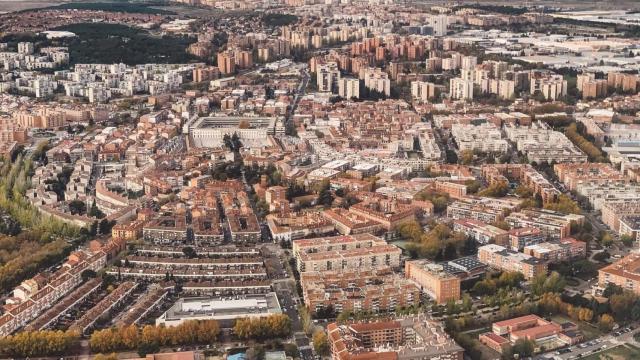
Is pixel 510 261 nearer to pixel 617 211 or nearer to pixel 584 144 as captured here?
pixel 617 211

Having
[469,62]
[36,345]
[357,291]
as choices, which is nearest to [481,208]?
[357,291]

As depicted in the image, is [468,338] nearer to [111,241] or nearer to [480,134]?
[111,241]

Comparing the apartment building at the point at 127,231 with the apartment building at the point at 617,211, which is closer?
the apartment building at the point at 127,231

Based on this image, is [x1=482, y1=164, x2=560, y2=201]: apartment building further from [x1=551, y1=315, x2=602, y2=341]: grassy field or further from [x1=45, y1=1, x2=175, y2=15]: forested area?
[x1=45, y1=1, x2=175, y2=15]: forested area

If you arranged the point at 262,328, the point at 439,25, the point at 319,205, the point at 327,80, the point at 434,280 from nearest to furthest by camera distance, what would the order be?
the point at 262,328 → the point at 434,280 → the point at 319,205 → the point at 327,80 → the point at 439,25

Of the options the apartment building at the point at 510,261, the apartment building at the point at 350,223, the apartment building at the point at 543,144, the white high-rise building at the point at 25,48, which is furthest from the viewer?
the white high-rise building at the point at 25,48

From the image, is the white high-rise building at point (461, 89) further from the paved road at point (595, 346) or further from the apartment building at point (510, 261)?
the paved road at point (595, 346)

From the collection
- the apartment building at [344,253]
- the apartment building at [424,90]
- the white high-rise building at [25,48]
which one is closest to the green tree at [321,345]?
the apartment building at [344,253]

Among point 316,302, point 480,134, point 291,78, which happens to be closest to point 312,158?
point 480,134
